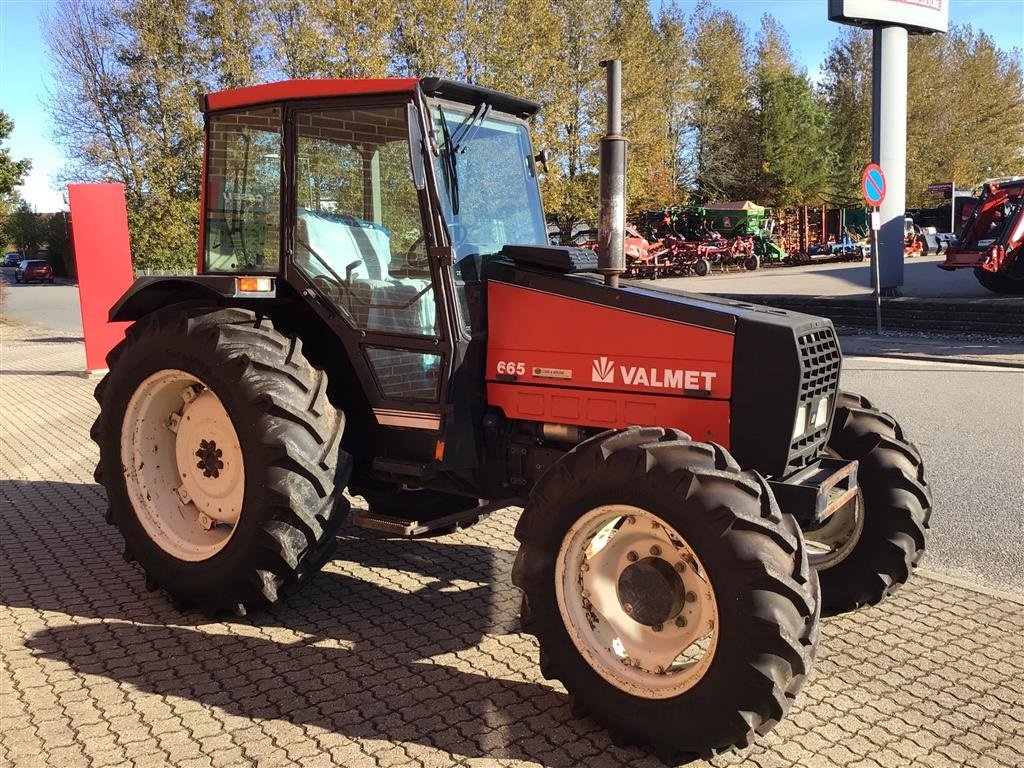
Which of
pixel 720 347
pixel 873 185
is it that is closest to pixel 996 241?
pixel 873 185

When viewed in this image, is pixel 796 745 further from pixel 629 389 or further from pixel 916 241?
pixel 916 241

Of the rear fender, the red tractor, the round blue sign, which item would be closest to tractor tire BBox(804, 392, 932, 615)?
the rear fender

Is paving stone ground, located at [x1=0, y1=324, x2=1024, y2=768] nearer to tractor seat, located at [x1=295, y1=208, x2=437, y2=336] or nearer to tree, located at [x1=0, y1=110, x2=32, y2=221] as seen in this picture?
tractor seat, located at [x1=295, y1=208, x2=437, y2=336]

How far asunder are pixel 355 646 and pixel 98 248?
1045 cm

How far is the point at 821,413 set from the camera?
150 inches

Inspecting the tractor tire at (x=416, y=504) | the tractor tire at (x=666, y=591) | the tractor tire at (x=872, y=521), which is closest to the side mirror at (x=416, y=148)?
the tractor tire at (x=666, y=591)

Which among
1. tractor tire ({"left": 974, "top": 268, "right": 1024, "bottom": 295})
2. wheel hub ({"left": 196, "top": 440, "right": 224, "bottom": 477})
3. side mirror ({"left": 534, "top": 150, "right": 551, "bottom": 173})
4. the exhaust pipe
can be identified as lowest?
wheel hub ({"left": 196, "top": 440, "right": 224, "bottom": 477})

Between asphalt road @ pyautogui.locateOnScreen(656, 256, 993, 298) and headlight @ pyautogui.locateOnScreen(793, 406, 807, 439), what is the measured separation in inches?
677

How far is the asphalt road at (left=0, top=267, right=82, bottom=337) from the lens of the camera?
23.4 meters

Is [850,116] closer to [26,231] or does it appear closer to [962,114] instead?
[962,114]

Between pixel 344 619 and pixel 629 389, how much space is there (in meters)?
1.77

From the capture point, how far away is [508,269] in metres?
4.01

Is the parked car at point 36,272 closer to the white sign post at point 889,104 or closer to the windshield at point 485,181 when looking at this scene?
the white sign post at point 889,104

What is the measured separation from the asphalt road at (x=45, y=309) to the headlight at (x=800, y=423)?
20.1 meters
